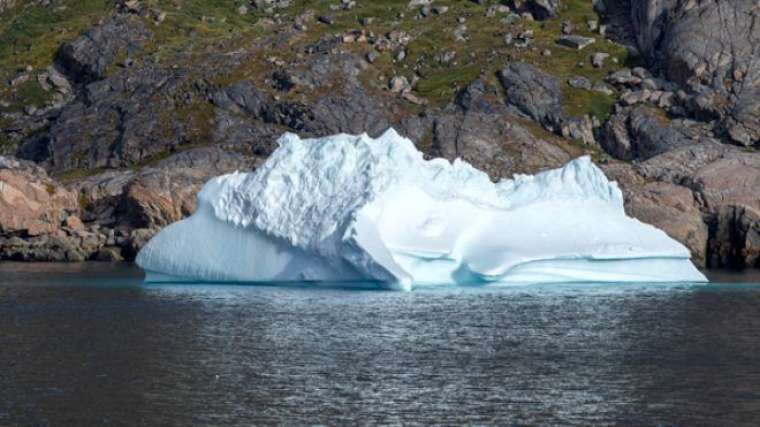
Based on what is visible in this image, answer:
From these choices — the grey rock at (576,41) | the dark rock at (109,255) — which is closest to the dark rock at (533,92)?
the grey rock at (576,41)

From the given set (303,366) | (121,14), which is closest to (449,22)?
(121,14)

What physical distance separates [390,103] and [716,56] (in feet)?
85.6

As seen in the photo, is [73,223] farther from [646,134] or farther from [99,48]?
[646,134]

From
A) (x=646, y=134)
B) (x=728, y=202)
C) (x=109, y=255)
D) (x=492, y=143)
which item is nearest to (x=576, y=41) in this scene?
(x=646, y=134)

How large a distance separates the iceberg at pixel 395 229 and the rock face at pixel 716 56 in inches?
1824

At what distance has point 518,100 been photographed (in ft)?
367

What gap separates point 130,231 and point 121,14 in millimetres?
52706

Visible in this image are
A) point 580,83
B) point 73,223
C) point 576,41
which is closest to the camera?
point 73,223

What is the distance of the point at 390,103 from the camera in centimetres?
11150

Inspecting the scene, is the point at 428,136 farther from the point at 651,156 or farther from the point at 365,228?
the point at 365,228

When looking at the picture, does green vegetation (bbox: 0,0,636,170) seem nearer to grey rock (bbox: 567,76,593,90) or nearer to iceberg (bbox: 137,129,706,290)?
grey rock (bbox: 567,76,593,90)

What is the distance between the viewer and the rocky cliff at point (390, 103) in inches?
3538

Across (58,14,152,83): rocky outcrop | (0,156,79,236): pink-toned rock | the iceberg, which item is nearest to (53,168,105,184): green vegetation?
(0,156,79,236): pink-toned rock

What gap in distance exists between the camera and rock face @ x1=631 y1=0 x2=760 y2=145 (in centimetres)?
10425
